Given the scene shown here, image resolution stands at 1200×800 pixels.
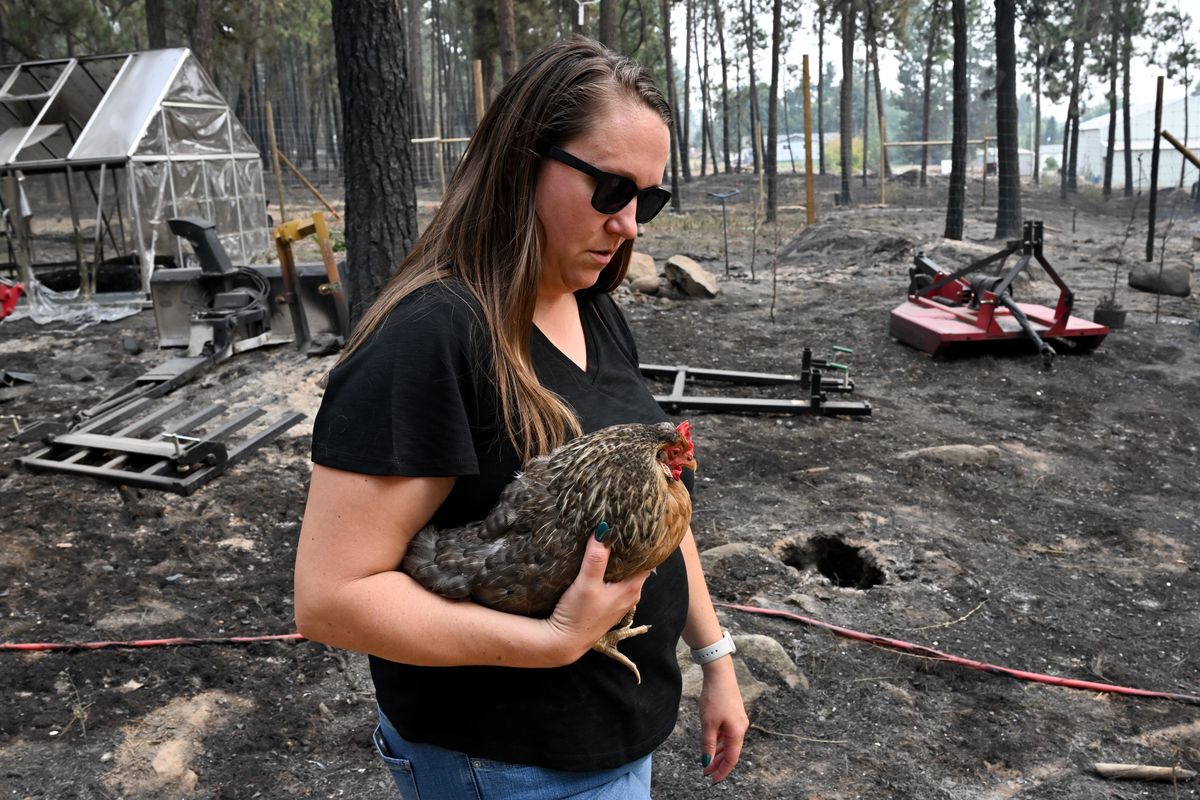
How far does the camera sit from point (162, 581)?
477 centimetres

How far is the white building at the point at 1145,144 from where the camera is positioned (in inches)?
1641

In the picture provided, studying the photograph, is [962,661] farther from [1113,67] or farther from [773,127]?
[1113,67]

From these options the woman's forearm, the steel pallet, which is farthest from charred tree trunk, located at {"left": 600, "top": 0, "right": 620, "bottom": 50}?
the woman's forearm

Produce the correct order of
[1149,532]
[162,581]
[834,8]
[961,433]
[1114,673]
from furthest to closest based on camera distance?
[834,8] → [961,433] → [1149,532] → [162,581] → [1114,673]

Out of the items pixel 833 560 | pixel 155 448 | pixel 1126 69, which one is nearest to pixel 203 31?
pixel 155 448

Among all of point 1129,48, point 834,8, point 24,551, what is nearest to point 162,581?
point 24,551

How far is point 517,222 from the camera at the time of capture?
4.54ft

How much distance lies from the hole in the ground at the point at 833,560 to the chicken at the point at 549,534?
384 centimetres

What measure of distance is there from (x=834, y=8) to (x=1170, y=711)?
105ft

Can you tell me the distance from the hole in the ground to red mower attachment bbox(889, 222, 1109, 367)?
437 cm

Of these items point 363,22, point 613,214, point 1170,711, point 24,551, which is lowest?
point 1170,711

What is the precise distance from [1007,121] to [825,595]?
1424 cm

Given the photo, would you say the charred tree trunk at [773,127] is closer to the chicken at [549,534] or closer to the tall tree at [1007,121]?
the tall tree at [1007,121]

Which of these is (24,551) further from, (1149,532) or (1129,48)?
(1129,48)
